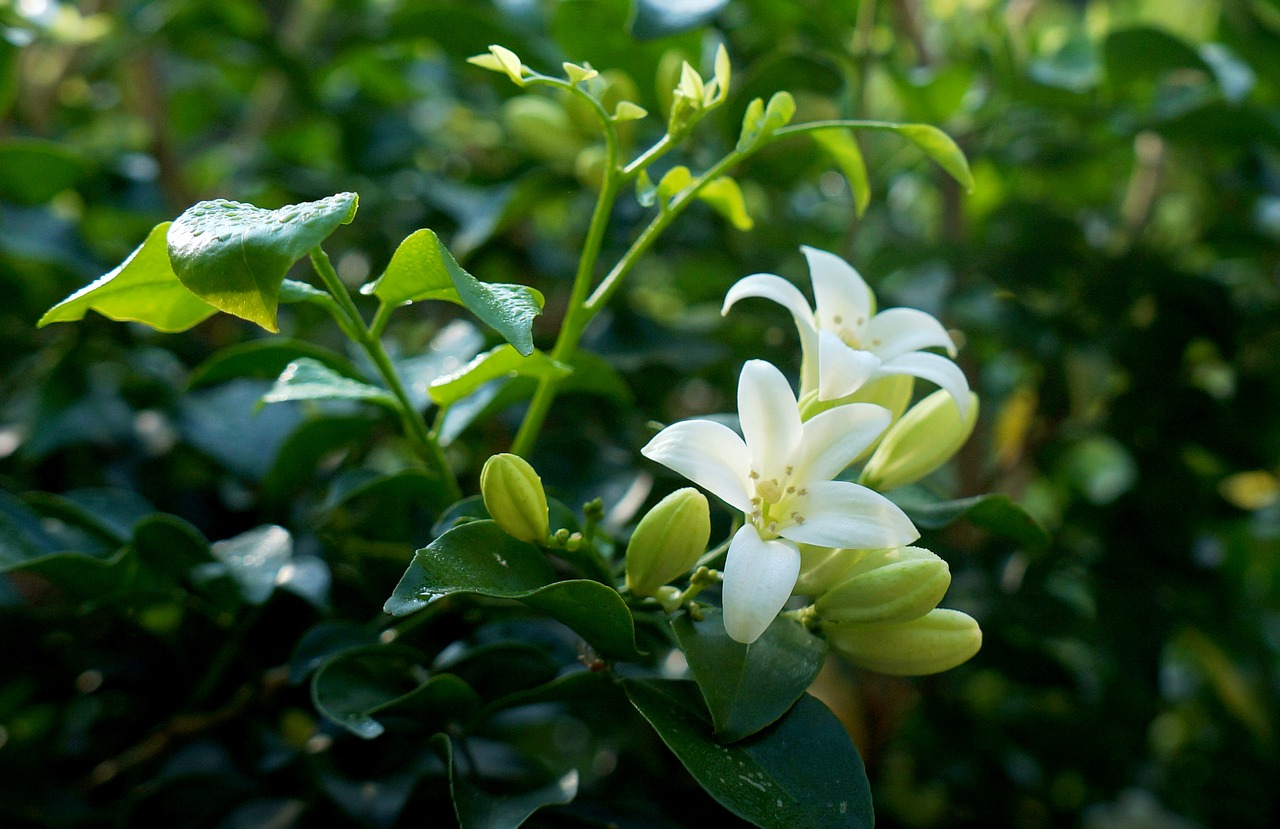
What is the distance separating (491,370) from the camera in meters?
0.49

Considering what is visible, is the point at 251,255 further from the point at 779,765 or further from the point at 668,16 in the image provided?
the point at 668,16

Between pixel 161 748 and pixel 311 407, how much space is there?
10.2 inches

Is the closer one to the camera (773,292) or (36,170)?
(773,292)

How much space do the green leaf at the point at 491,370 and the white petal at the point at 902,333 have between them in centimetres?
18

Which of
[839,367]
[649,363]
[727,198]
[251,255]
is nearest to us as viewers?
[251,255]

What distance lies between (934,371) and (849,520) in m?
0.10

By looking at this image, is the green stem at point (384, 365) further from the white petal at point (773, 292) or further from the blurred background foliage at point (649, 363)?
the white petal at point (773, 292)

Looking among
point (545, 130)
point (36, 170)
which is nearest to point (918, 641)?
point (545, 130)

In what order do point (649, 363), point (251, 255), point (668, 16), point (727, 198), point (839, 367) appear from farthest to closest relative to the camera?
point (649, 363)
point (668, 16)
point (727, 198)
point (839, 367)
point (251, 255)

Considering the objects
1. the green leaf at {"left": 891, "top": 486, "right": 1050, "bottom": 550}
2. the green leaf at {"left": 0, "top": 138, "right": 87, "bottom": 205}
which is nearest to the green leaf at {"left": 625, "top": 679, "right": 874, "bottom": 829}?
the green leaf at {"left": 891, "top": 486, "right": 1050, "bottom": 550}

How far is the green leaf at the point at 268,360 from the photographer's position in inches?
22.4

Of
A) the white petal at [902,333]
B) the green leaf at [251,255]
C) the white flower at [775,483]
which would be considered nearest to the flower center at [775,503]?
the white flower at [775,483]

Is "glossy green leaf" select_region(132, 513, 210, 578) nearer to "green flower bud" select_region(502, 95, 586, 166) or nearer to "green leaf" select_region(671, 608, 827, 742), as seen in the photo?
"green leaf" select_region(671, 608, 827, 742)

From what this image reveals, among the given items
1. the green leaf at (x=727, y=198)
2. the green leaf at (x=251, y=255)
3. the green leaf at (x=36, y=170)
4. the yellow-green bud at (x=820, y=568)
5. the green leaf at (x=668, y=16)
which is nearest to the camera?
the green leaf at (x=251, y=255)
